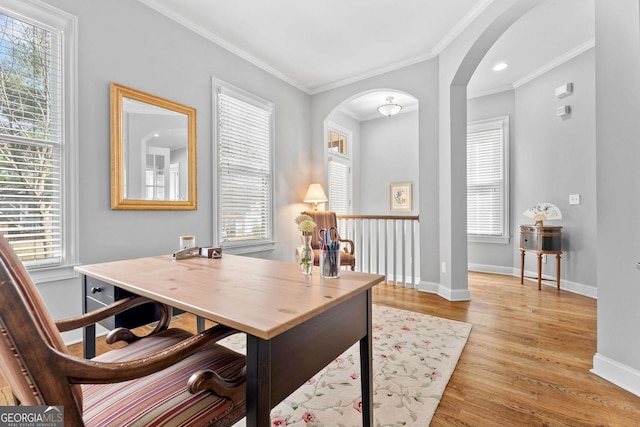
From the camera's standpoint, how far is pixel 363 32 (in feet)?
10.3

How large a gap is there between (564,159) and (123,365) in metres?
4.98

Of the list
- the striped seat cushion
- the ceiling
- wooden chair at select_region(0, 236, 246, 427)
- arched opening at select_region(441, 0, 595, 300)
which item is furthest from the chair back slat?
arched opening at select_region(441, 0, 595, 300)

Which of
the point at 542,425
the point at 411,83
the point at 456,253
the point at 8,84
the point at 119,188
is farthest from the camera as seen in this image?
the point at 411,83

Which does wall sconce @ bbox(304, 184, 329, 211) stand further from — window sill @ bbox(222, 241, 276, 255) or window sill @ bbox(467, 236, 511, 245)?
window sill @ bbox(467, 236, 511, 245)

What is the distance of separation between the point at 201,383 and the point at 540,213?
4.51 meters

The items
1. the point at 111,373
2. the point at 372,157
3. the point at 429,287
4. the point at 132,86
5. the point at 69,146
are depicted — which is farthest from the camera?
the point at 372,157

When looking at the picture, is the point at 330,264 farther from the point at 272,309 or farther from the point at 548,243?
the point at 548,243

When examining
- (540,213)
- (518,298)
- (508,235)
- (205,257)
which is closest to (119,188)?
(205,257)

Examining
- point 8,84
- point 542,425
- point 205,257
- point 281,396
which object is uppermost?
point 8,84

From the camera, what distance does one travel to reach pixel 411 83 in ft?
12.3

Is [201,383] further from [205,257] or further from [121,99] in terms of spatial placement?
[121,99]

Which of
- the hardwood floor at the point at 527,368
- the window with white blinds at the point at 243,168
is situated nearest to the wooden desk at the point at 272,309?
the hardwood floor at the point at 527,368

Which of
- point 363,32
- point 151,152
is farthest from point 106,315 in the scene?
point 363,32

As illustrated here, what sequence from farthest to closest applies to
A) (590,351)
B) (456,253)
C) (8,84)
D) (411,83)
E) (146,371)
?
(411,83) < (456,253) < (590,351) < (8,84) < (146,371)
